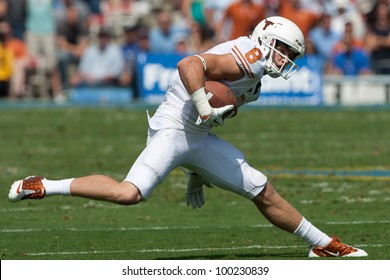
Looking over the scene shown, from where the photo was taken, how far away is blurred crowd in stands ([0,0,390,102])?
21.8 metres

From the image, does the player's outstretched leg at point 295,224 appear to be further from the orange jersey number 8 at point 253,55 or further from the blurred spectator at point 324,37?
the blurred spectator at point 324,37

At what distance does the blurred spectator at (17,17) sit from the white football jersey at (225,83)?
52.0 ft

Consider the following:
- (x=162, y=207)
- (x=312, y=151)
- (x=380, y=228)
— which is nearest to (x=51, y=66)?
(x=312, y=151)

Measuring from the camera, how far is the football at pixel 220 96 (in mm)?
7414

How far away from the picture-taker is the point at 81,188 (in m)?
7.36

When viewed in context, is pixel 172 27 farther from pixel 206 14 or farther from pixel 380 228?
pixel 380 228

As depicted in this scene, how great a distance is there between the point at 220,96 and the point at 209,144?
0.38 metres

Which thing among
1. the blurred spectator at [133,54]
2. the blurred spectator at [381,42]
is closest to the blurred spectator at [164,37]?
the blurred spectator at [133,54]

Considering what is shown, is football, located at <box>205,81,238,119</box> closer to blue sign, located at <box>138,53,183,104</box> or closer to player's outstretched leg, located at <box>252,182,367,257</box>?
player's outstretched leg, located at <box>252,182,367,257</box>

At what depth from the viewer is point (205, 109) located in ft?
23.9

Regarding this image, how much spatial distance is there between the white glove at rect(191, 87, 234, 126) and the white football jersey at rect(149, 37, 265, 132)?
0.76 feet

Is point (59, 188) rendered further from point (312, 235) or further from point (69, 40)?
point (69, 40)

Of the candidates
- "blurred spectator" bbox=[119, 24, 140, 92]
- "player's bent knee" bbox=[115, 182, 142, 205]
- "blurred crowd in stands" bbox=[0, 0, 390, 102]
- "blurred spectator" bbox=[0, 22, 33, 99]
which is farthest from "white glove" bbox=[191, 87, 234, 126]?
"blurred spectator" bbox=[0, 22, 33, 99]
